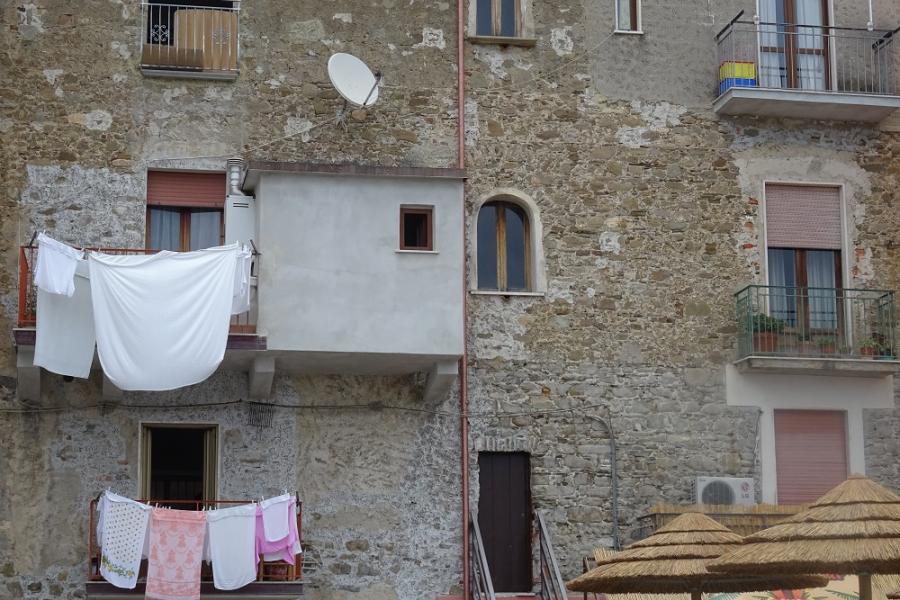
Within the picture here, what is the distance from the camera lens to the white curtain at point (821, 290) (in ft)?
69.1

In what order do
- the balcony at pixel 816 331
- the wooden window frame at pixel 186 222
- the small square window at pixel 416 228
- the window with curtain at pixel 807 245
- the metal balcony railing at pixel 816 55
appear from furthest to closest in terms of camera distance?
the metal balcony railing at pixel 816 55, the window with curtain at pixel 807 245, the balcony at pixel 816 331, the wooden window frame at pixel 186 222, the small square window at pixel 416 228

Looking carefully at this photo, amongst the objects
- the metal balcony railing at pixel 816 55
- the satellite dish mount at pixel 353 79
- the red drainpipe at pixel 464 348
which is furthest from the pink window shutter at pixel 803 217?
the satellite dish mount at pixel 353 79

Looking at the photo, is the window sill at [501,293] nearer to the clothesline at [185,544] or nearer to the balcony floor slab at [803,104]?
the balcony floor slab at [803,104]

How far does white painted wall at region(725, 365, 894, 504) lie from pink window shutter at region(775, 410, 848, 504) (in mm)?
119

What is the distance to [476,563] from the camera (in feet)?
64.2

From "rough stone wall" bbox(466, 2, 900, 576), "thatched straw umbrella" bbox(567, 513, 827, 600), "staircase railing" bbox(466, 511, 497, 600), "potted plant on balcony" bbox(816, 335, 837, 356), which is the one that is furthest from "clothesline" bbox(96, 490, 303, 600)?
"potted plant on balcony" bbox(816, 335, 837, 356)

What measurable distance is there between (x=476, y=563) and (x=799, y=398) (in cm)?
460

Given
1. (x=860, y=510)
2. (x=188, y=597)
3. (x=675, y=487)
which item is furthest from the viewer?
(x=675, y=487)

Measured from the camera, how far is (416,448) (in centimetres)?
1989

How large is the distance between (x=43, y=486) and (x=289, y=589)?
3.16 meters

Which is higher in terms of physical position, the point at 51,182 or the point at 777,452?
the point at 51,182

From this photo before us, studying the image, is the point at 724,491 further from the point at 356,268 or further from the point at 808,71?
the point at 808,71

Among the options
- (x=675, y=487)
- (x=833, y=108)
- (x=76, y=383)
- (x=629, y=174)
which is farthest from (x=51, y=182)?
(x=833, y=108)

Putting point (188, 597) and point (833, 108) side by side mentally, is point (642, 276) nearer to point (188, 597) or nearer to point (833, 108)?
point (833, 108)
